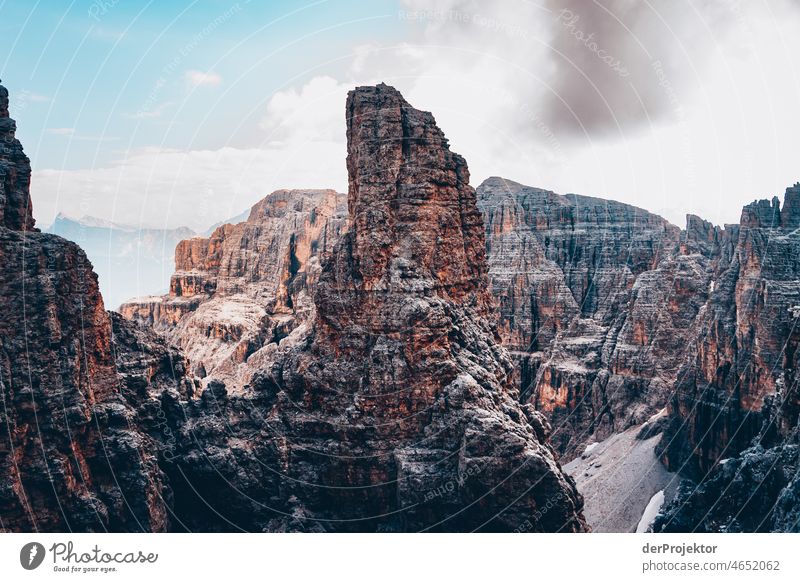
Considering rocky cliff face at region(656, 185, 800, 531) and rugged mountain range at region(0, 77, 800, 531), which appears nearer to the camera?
rugged mountain range at region(0, 77, 800, 531)

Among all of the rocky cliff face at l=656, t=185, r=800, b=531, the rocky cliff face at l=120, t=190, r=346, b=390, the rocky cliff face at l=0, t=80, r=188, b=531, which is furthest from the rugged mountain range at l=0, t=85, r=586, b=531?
the rocky cliff face at l=120, t=190, r=346, b=390

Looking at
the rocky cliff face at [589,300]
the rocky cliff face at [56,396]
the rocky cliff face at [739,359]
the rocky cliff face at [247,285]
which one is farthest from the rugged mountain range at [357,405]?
the rocky cliff face at [247,285]

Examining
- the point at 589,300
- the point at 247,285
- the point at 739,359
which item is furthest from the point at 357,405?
the point at 589,300

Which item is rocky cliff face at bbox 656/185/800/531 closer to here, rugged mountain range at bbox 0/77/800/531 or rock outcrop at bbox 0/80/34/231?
rugged mountain range at bbox 0/77/800/531

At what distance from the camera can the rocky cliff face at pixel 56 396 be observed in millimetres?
37938

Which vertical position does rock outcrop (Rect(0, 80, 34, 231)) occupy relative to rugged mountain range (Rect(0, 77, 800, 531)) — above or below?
above

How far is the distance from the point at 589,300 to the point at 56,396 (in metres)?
125

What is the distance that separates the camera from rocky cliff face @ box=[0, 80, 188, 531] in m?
37.9

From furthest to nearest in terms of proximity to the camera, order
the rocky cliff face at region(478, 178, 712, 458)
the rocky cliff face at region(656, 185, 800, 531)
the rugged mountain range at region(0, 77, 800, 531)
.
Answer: the rocky cliff face at region(478, 178, 712, 458) < the rocky cliff face at region(656, 185, 800, 531) < the rugged mountain range at region(0, 77, 800, 531)

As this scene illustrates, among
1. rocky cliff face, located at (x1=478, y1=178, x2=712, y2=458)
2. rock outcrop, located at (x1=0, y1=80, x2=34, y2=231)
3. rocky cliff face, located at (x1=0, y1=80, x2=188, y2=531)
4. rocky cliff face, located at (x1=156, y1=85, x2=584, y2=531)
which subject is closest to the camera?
rocky cliff face, located at (x1=0, y1=80, x2=188, y2=531)

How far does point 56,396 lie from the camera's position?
39.2 m

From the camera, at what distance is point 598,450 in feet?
336

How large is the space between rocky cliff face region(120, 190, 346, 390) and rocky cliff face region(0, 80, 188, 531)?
71.8 meters

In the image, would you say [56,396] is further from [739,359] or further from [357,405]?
[739,359]
